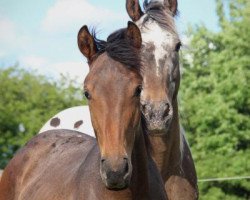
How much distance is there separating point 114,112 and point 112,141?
0.68 ft

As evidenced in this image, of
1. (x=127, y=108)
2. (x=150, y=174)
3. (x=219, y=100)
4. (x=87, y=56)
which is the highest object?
(x=87, y=56)

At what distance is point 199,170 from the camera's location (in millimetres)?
21609

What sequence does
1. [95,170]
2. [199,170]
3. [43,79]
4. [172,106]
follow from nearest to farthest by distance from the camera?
[95,170] → [172,106] → [199,170] → [43,79]

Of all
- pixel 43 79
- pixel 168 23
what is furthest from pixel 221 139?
pixel 168 23

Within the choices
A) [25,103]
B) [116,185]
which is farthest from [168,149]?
[25,103]

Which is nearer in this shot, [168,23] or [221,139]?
[168,23]

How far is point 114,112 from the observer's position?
158 inches

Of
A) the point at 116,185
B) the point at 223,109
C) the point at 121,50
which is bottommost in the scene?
the point at 223,109

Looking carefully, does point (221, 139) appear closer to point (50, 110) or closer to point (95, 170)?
point (50, 110)

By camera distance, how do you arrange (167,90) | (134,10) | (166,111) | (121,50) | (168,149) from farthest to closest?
(134,10) → (168,149) → (167,90) → (166,111) → (121,50)

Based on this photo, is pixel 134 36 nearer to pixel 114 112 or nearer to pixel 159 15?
pixel 114 112

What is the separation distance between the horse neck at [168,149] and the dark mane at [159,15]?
0.69 meters

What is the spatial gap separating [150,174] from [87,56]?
95cm

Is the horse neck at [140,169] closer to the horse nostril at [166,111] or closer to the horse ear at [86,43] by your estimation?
the horse ear at [86,43]
